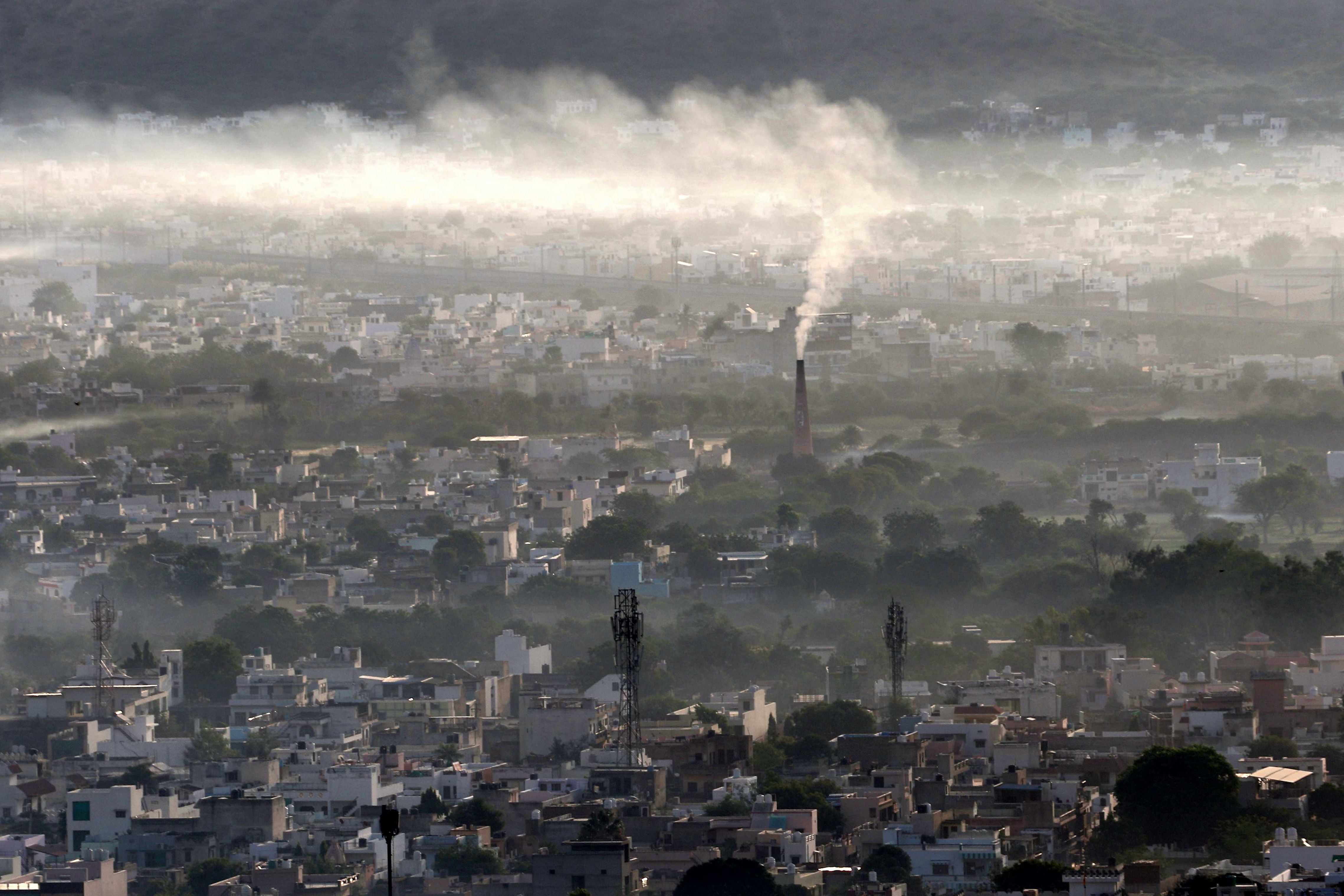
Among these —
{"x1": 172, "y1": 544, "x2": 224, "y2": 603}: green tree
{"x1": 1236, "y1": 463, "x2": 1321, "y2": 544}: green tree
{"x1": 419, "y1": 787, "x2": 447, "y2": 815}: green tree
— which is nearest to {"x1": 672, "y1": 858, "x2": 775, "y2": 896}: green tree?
{"x1": 419, "y1": 787, "x2": 447, "y2": 815}: green tree

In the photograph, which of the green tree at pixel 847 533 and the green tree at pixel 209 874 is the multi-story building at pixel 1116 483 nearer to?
the green tree at pixel 847 533

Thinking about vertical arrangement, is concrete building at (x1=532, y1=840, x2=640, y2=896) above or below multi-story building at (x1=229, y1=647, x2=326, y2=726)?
below

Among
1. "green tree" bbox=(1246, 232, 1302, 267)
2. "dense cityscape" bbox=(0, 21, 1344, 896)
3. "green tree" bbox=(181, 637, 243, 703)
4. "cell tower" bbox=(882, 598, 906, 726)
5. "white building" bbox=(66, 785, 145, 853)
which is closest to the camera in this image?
"dense cityscape" bbox=(0, 21, 1344, 896)

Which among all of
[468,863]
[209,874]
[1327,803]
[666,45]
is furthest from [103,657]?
[666,45]

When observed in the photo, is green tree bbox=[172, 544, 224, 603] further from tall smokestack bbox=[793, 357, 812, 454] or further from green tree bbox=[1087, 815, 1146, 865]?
green tree bbox=[1087, 815, 1146, 865]

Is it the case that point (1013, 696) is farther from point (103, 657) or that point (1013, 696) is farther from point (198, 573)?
point (198, 573)
